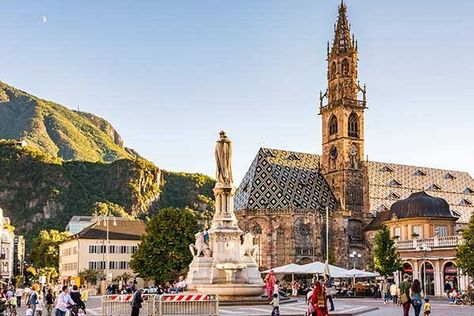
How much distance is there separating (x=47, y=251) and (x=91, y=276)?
37287 mm

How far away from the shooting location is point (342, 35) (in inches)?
4045

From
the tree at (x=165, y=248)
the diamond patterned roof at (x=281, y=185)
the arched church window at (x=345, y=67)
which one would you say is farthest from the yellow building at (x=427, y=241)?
the arched church window at (x=345, y=67)

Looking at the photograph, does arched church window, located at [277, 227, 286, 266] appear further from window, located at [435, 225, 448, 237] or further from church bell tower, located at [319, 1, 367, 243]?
window, located at [435, 225, 448, 237]

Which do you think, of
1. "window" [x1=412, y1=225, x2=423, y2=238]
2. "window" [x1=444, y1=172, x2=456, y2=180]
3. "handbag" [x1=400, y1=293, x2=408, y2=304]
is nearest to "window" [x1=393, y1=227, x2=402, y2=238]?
"window" [x1=412, y1=225, x2=423, y2=238]

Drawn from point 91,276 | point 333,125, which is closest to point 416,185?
point 333,125

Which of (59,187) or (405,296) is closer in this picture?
(405,296)

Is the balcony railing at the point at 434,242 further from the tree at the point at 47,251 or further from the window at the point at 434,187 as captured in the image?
the tree at the point at 47,251

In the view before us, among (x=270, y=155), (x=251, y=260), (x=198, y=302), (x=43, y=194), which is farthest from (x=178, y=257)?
(x=43, y=194)

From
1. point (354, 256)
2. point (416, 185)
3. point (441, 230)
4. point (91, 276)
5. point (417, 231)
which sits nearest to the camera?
point (441, 230)

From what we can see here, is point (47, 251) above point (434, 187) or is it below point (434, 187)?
below

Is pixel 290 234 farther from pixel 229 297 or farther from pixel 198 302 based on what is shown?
pixel 198 302

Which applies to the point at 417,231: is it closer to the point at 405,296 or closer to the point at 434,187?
the point at 434,187

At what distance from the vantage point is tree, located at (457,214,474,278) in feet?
166

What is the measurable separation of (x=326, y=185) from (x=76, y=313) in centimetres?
7794
